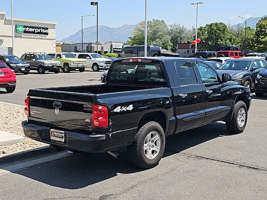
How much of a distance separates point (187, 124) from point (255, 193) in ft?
6.60

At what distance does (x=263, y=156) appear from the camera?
615 cm

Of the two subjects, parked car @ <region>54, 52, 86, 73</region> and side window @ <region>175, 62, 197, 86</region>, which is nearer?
side window @ <region>175, 62, 197, 86</region>

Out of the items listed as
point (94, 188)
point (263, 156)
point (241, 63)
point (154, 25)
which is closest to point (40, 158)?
point (94, 188)

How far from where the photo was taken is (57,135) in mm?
5094

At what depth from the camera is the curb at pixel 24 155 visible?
5.87 m

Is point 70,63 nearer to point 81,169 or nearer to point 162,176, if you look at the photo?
point 81,169

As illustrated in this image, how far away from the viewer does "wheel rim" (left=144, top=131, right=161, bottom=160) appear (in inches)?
213

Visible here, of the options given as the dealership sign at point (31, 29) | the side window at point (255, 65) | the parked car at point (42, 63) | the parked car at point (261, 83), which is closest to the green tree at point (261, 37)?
the dealership sign at point (31, 29)

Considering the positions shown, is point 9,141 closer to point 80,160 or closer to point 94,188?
point 80,160

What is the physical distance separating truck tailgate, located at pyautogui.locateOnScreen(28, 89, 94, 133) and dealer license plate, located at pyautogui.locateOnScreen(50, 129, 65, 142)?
0.09 meters

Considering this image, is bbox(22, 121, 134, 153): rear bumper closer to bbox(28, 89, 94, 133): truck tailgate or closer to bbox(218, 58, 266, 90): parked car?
bbox(28, 89, 94, 133): truck tailgate

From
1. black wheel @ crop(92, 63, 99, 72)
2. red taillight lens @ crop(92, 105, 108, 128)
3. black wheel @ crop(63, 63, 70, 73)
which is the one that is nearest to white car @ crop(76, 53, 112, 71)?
black wheel @ crop(92, 63, 99, 72)

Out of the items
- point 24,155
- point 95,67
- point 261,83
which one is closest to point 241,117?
point 24,155

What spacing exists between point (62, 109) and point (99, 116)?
0.70 m
